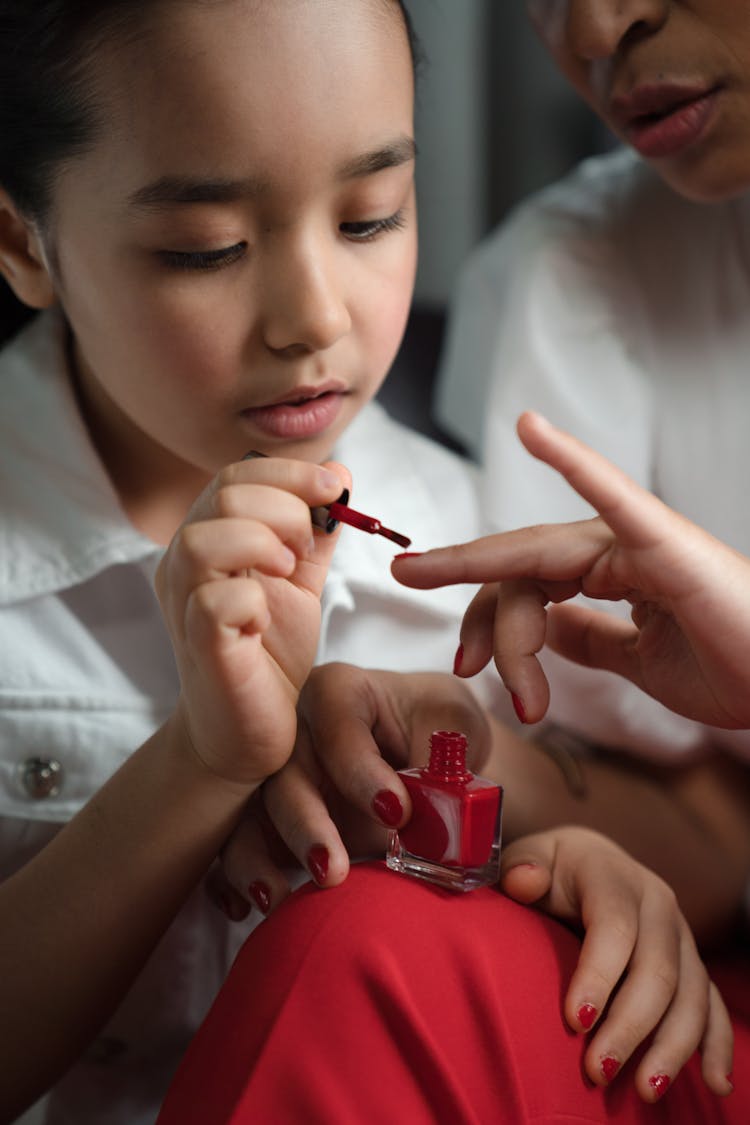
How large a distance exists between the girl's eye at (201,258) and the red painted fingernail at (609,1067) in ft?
1.59

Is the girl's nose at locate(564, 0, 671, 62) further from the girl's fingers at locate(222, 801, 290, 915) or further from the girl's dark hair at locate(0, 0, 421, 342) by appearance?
the girl's fingers at locate(222, 801, 290, 915)

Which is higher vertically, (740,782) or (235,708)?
(235,708)

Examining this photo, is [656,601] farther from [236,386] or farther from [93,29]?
[93,29]

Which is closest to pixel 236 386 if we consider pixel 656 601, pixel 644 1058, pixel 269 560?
pixel 269 560

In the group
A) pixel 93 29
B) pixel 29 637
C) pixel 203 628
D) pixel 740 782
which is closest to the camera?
pixel 203 628

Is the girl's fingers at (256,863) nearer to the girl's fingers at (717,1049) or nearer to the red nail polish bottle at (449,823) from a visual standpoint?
the red nail polish bottle at (449,823)

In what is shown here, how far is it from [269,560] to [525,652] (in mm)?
163

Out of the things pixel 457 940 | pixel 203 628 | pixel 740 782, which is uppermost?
pixel 203 628

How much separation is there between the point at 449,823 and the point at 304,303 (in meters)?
0.31

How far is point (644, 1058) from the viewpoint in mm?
638

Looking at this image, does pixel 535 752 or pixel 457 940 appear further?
pixel 535 752

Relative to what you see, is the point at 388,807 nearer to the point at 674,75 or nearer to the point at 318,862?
the point at 318,862

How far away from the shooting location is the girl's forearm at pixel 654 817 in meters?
0.88

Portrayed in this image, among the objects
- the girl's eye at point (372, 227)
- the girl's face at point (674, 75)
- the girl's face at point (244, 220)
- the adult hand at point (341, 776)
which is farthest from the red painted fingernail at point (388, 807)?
the girl's face at point (674, 75)
